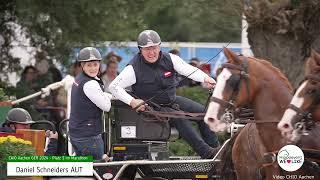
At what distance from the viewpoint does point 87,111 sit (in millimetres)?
11320

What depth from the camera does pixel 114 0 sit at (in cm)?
1747

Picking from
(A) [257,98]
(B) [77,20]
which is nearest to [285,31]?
(B) [77,20]

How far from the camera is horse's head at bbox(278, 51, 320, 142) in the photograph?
29.8ft

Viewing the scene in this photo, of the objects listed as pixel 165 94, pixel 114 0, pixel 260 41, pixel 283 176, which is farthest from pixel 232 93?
pixel 114 0

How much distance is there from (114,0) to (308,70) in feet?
28.3

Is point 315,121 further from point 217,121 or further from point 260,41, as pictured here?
point 260,41

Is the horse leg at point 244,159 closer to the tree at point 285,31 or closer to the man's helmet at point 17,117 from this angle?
the man's helmet at point 17,117

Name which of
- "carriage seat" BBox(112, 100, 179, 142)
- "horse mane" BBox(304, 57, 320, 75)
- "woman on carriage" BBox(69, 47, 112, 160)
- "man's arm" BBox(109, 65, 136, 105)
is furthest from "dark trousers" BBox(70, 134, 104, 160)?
"horse mane" BBox(304, 57, 320, 75)

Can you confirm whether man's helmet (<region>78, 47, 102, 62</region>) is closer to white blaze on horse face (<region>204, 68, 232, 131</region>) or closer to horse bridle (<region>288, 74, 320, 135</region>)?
white blaze on horse face (<region>204, 68, 232, 131</region>)

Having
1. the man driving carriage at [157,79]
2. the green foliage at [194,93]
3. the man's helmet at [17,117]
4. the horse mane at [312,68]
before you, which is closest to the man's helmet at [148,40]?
the man driving carriage at [157,79]

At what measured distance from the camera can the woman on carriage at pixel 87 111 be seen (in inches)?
444

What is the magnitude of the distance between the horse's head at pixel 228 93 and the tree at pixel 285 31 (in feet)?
18.6

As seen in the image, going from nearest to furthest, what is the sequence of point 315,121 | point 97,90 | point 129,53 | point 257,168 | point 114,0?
point 315,121 < point 257,168 < point 97,90 < point 114,0 < point 129,53

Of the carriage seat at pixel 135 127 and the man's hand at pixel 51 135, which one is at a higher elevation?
the carriage seat at pixel 135 127
